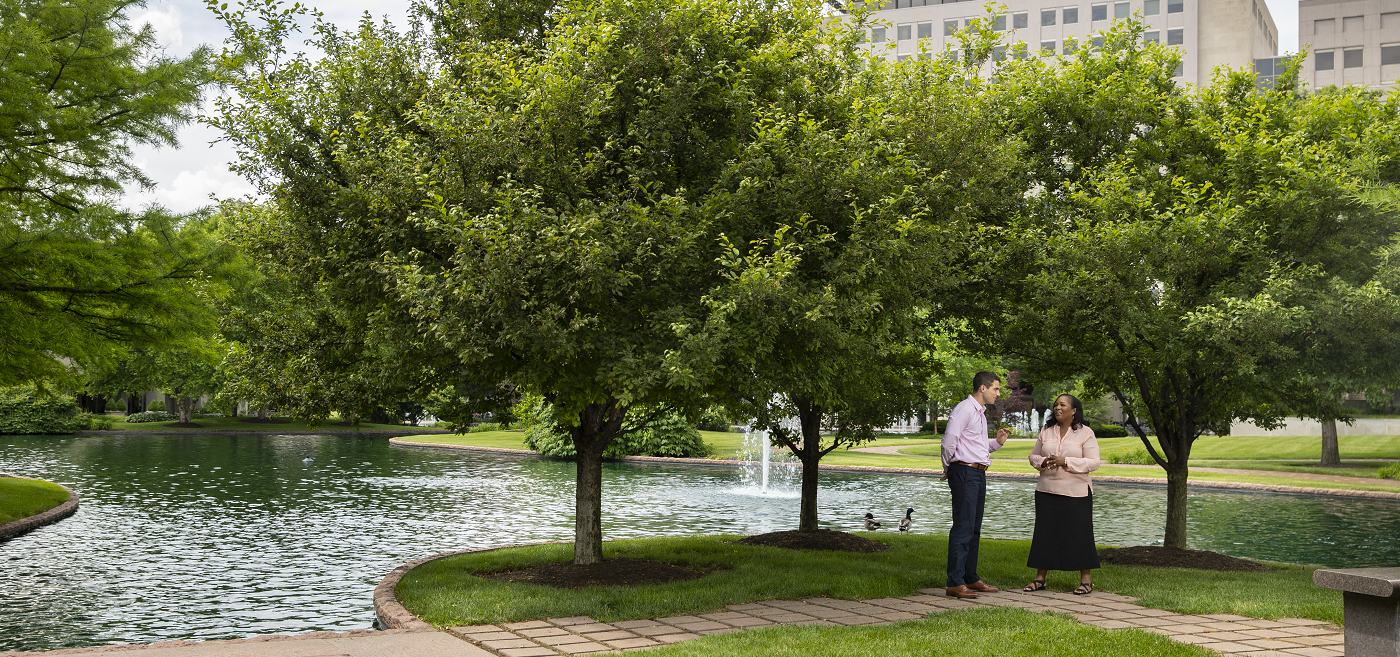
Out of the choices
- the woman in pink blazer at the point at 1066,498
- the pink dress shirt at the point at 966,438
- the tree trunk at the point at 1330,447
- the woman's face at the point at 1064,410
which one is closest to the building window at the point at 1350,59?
the tree trunk at the point at 1330,447

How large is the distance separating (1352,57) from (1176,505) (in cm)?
7261

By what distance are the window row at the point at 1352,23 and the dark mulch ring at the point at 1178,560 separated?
73102 millimetres

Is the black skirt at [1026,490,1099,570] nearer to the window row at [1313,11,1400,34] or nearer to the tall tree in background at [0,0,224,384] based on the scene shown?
the tall tree in background at [0,0,224,384]

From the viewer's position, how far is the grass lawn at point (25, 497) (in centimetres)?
1788

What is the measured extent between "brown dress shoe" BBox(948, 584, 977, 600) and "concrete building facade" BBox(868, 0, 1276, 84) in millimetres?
71633

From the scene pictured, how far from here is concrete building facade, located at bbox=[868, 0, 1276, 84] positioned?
266ft

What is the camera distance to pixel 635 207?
27.4 ft

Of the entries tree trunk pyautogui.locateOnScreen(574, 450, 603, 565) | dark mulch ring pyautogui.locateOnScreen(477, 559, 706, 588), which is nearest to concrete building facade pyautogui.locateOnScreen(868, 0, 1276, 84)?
tree trunk pyautogui.locateOnScreen(574, 450, 603, 565)

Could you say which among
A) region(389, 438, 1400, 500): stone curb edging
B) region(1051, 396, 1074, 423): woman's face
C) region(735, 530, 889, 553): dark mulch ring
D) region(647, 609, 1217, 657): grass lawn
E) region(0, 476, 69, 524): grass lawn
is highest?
region(1051, 396, 1074, 423): woman's face

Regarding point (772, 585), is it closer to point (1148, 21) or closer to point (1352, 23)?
point (1352, 23)

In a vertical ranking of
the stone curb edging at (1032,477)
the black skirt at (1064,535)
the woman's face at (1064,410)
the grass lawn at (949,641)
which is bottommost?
the stone curb edging at (1032,477)

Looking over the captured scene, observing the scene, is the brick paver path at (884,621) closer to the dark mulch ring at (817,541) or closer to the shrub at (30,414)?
the dark mulch ring at (817,541)

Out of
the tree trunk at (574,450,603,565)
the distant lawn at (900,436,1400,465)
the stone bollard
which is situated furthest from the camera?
the distant lawn at (900,436,1400,465)

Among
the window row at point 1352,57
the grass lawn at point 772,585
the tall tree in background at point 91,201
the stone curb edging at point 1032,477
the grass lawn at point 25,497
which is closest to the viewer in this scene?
the grass lawn at point 772,585
